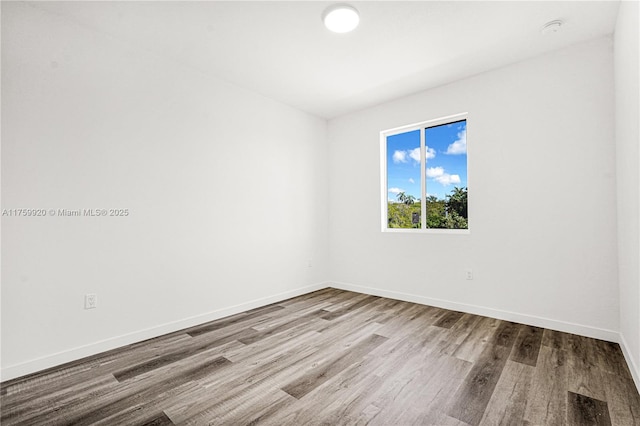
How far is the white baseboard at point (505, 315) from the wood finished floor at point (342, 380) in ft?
0.28

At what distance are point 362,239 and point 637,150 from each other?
2.93m

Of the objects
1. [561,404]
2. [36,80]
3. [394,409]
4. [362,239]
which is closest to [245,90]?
[36,80]

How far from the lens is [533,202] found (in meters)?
2.91

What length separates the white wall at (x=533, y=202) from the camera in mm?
2588

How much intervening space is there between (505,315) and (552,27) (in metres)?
2.64

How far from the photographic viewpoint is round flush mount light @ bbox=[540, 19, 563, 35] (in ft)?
7.91

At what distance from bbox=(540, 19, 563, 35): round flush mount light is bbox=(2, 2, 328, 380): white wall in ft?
9.44

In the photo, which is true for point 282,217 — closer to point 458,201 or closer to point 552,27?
point 458,201

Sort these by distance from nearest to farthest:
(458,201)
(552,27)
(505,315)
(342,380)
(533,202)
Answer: (342,380)
(552,27)
(533,202)
(505,315)
(458,201)

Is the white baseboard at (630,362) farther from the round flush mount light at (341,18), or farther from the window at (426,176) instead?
the round flush mount light at (341,18)

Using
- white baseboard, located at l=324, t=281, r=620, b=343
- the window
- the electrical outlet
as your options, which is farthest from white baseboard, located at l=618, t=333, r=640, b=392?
the electrical outlet

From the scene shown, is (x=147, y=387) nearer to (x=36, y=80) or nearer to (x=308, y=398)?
(x=308, y=398)

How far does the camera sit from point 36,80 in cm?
219

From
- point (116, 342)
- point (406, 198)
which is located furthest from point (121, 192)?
point (406, 198)
